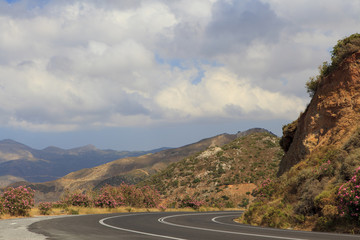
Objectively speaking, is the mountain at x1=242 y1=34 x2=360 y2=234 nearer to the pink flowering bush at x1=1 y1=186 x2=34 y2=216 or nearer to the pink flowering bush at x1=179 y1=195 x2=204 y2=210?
the pink flowering bush at x1=1 y1=186 x2=34 y2=216

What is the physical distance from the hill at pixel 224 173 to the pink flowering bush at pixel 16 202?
39.6 meters

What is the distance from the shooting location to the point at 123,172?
168m

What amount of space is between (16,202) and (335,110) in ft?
73.8

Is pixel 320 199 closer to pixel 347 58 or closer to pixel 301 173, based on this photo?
pixel 301 173

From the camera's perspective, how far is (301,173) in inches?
929

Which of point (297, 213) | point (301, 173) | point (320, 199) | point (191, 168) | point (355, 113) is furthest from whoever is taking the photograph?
point (191, 168)

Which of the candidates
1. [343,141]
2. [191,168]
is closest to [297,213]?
[343,141]

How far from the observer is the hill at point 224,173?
71.1 meters

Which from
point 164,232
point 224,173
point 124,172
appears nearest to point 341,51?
point 164,232

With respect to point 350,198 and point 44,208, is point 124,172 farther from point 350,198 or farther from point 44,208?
point 350,198

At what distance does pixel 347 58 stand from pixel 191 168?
61.8 metres

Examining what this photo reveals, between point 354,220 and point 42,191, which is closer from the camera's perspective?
point 354,220

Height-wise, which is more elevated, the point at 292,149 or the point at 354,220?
the point at 292,149

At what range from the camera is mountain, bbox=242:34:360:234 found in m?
17.2
